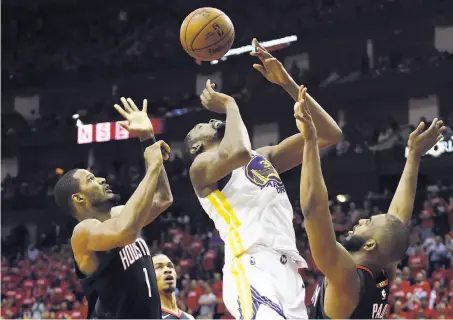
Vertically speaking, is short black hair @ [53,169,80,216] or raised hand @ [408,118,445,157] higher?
raised hand @ [408,118,445,157]

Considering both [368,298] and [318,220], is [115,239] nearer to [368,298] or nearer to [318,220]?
[318,220]

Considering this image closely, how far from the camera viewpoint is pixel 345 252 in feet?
10.8

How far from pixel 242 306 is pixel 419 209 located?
12.1m

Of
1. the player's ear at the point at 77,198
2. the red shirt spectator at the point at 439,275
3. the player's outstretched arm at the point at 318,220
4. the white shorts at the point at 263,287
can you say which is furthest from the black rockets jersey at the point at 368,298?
the red shirt spectator at the point at 439,275

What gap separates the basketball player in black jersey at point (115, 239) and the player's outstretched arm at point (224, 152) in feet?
0.80

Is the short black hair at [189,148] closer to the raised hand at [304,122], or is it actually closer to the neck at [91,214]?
the neck at [91,214]

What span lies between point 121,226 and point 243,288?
0.76 metres

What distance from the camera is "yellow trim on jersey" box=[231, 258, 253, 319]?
13.1 feet

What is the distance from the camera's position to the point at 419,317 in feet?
33.9

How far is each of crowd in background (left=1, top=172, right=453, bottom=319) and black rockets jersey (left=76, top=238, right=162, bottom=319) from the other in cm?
704

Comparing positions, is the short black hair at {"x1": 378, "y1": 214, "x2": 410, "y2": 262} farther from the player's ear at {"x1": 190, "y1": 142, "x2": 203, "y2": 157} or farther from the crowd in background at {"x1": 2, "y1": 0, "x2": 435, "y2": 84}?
the crowd in background at {"x1": 2, "y1": 0, "x2": 435, "y2": 84}

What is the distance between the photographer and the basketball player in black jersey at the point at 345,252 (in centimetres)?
324

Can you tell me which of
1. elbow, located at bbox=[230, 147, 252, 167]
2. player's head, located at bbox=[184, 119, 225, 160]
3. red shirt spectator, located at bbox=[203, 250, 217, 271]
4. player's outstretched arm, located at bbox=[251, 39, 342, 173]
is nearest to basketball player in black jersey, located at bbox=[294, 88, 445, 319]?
elbow, located at bbox=[230, 147, 252, 167]

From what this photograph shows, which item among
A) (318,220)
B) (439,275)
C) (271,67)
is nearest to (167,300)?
(271,67)
